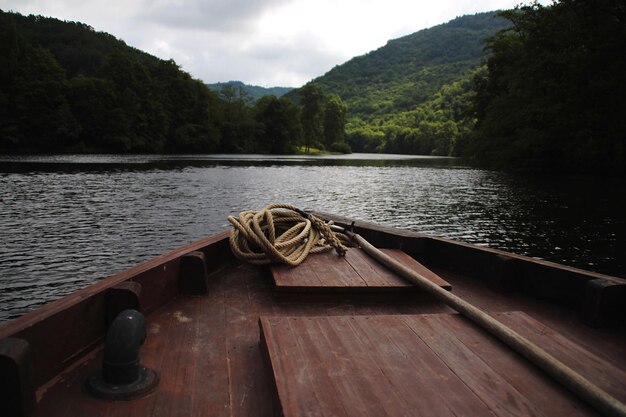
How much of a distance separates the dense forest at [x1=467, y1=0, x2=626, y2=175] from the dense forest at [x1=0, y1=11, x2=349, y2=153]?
5726 centimetres

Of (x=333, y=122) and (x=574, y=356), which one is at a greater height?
(x=333, y=122)

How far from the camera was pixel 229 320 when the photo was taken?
122 inches

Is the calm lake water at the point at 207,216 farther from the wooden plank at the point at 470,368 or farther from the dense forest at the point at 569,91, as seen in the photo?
the wooden plank at the point at 470,368

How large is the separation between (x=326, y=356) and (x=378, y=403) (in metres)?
0.43

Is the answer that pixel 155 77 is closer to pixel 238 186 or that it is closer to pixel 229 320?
pixel 238 186

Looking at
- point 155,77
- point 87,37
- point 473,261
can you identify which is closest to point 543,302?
point 473,261

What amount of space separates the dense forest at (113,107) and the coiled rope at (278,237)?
2625 inches

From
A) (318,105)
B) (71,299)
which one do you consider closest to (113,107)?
(318,105)

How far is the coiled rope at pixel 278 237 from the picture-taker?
3729 mm

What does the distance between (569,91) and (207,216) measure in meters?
20.8

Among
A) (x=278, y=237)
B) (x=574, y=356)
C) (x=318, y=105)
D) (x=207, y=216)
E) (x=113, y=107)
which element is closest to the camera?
(x=574, y=356)

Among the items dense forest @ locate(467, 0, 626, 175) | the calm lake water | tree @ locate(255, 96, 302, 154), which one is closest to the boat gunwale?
the calm lake water

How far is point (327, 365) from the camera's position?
2.07 m

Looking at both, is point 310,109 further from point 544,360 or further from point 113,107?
point 544,360
